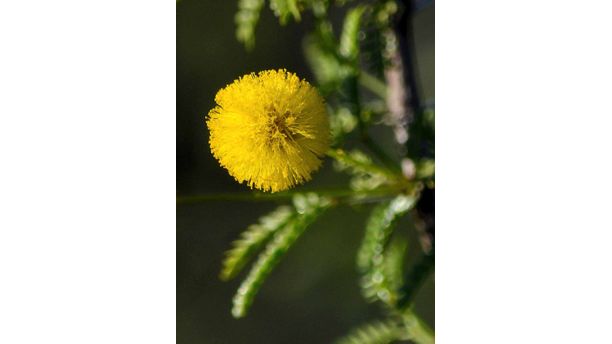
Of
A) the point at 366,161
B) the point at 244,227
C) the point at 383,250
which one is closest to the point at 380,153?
the point at 366,161

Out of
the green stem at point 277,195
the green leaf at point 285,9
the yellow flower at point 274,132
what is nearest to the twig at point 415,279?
the green stem at point 277,195

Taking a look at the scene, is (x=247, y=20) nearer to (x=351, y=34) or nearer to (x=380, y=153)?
(x=351, y=34)

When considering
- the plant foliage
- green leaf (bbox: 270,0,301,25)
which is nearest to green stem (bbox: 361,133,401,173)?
the plant foliage

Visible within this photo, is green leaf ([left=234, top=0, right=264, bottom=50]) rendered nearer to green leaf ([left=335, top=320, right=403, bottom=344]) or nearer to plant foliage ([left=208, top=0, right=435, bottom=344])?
plant foliage ([left=208, top=0, right=435, bottom=344])
